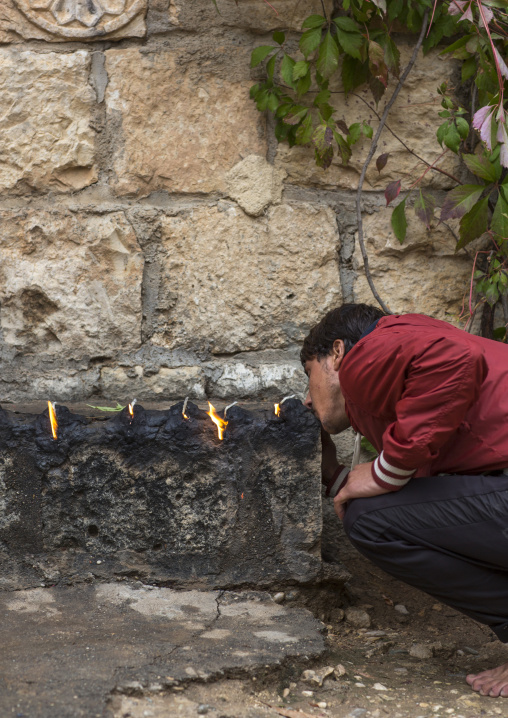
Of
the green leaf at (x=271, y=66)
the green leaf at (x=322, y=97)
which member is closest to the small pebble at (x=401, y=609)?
the green leaf at (x=322, y=97)

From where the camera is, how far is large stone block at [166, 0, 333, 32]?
2.36 metres

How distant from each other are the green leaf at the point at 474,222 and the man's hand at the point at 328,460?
2.70 feet

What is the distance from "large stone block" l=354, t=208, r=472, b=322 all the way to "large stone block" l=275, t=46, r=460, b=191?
149 mm

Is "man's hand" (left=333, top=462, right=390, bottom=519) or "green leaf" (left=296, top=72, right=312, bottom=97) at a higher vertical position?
"green leaf" (left=296, top=72, right=312, bottom=97)

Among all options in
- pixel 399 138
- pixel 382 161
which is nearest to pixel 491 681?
pixel 382 161

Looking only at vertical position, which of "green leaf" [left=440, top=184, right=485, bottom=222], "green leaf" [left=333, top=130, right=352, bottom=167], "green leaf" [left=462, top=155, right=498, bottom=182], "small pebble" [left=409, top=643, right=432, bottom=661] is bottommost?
"small pebble" [left=409, top=643, right=432, bottom=661]

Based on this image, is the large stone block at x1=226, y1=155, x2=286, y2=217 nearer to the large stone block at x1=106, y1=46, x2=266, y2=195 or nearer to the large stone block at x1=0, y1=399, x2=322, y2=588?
the large stone block at x1=106, y1=46, x2=266, y2=195

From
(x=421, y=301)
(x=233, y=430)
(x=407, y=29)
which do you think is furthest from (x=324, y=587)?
(x=407, y=29)

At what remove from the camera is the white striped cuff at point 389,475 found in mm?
1846

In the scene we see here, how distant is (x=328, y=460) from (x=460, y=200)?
99cm

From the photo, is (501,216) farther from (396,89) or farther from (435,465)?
(435,465)

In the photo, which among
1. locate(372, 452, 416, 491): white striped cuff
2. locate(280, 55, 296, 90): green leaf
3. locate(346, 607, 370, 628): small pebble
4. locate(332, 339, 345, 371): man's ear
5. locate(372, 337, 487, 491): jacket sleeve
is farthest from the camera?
locate(280, 55, 296, 90): green leaf

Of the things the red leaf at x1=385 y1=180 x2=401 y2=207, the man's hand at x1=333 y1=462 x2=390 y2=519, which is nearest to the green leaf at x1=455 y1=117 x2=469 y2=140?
the red leaf at x1=385 y1=180 x2=401 y2=207

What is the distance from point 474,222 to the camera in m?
2.39
